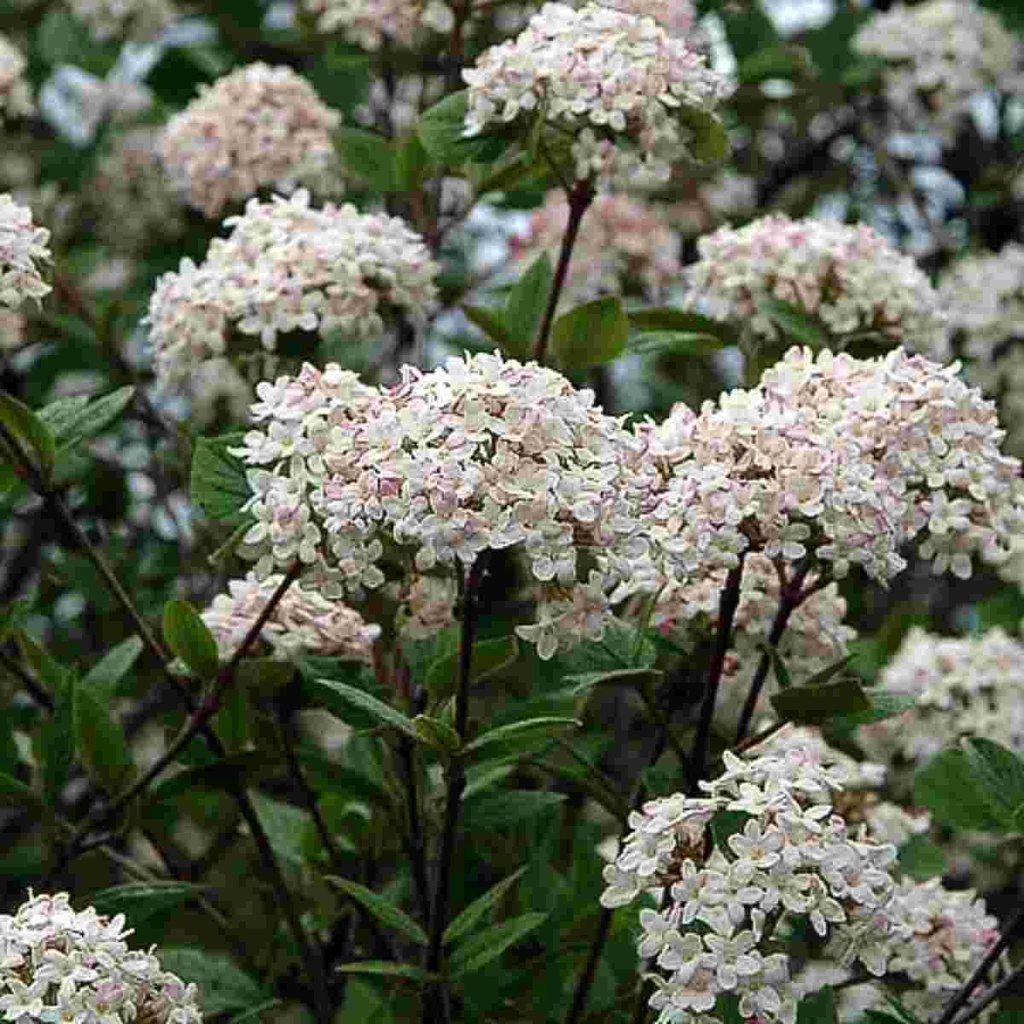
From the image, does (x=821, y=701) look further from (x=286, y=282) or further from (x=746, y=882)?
(x=286, y=282)

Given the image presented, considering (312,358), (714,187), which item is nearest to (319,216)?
(312,358)

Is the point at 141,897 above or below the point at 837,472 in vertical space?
below

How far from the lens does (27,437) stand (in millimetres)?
2215

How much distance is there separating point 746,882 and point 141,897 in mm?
691

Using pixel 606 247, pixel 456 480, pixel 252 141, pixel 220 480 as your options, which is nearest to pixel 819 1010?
pixel 456 480

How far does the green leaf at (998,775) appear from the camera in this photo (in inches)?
82.2

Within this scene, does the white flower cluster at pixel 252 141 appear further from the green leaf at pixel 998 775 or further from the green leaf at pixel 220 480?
the green leaf at pixel 998 775

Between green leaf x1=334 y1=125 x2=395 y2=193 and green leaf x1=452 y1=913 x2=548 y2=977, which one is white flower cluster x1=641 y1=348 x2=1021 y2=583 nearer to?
green leaf x1=452 y1=913 x2=548 y2=977

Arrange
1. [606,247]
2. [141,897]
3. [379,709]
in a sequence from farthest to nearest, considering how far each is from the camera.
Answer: [606,247], [141,897], [379,709]

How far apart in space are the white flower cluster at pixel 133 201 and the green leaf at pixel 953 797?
7.05 ft

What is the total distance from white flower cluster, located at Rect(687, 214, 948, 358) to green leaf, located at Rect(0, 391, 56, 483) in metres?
0.83

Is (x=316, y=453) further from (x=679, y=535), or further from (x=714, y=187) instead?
(x=714, y=187)

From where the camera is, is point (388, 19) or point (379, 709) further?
point (388, 19)

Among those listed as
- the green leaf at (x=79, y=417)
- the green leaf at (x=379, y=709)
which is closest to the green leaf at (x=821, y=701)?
the green leaf at (x=379, y=709)
